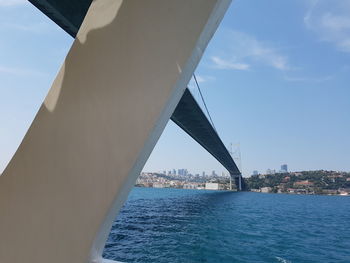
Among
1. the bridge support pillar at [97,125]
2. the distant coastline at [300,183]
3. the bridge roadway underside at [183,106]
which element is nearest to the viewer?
the bridge support pillar at [97,125]

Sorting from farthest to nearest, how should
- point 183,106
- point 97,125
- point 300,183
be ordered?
1. point 300,183
2. point 183,106
3. point 97,125

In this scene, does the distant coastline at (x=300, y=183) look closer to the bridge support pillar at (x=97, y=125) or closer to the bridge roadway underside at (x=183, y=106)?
the bridge roadway underside at (x=183, y=106)

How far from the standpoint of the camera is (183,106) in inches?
534

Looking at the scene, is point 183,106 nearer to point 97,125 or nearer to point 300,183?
point 97,125

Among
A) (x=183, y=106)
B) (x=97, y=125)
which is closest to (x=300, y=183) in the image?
(x=183, y=106)

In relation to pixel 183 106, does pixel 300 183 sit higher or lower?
higher

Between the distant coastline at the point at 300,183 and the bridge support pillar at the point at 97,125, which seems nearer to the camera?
the bridge support pillar at the point at 97,125

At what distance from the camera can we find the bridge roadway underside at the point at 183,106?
14.8 feet

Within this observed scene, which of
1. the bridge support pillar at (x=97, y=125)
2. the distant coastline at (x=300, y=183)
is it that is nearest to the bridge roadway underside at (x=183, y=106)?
the bridge support pillar at (x=97, y=125)

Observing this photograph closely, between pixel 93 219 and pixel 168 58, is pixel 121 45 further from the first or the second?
pixel 93 219

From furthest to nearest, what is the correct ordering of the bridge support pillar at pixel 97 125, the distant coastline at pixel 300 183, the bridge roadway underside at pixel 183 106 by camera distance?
the distant coastline at pixel 300 183 < the bridge roadway underside at pixel 183 106 < the bridge support pillar at pixel 97 125

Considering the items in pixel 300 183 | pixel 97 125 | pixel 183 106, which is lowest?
pixel 97 125

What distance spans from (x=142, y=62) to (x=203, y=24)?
25 cm

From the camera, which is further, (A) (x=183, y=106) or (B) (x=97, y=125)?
(A) (x=183, y=106)
